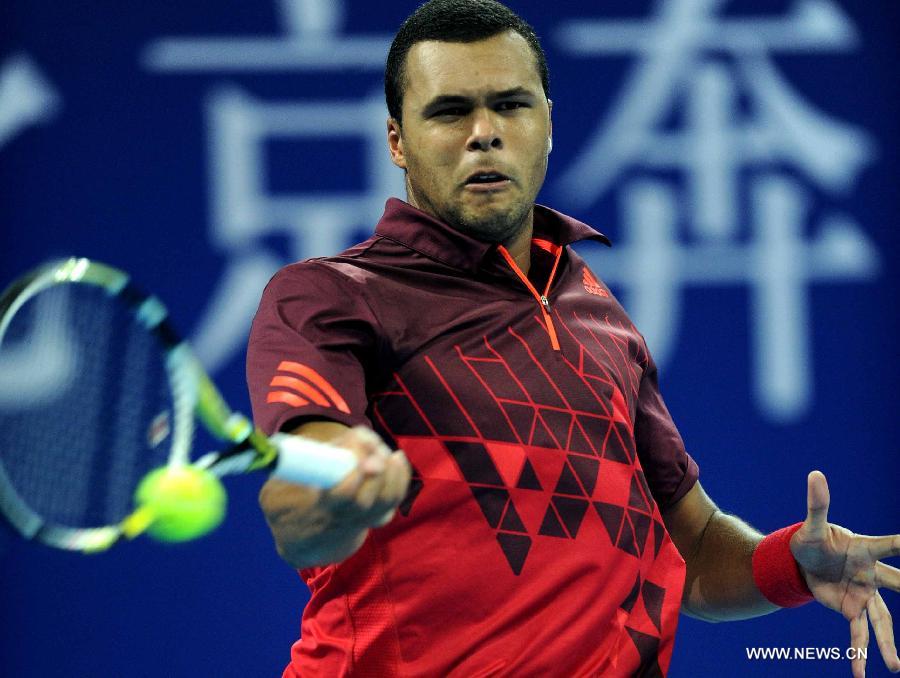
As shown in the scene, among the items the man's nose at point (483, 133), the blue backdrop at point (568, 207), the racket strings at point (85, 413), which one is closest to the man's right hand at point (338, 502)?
the racket strings at point (85, 413)

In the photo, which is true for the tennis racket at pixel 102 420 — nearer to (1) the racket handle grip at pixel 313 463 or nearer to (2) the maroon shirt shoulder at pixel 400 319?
(1) the racket handle grip at pixel 313 463

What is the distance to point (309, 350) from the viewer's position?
1354 millimetres

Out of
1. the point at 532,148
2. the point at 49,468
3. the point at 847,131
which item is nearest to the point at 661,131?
the point at 847,131

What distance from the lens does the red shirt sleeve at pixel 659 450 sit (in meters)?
1.75

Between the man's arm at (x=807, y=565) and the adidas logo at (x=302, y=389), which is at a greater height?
the adidas logo at (x=302, y=389)

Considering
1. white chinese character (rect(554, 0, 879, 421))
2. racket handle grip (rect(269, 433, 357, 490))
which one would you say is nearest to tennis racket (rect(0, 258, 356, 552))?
racket handle grip (rect(269, 433, 357, 490))

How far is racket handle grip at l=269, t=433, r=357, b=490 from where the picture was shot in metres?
1.10

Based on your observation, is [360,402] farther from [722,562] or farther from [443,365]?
[722,562]

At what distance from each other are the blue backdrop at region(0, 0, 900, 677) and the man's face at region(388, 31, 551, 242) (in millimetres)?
1124

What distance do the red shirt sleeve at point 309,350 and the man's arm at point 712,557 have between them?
59 centimetres

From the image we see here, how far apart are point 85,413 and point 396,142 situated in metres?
0.61

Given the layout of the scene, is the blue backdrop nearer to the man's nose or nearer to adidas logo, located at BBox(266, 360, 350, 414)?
the man's nose

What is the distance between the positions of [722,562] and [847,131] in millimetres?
1451

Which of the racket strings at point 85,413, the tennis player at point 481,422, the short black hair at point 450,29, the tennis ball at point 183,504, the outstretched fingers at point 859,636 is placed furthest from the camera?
the short black hair at point 450,29
